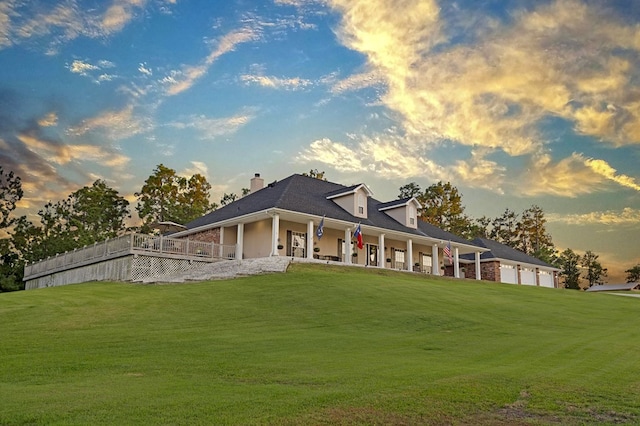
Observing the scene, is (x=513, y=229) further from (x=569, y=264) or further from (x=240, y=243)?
(x=240, y=243)

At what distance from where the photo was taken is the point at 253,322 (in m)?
14.9

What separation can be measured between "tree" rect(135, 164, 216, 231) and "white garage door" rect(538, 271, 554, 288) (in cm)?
3369

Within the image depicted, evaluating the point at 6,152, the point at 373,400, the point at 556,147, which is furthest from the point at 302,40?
the point at 373,400

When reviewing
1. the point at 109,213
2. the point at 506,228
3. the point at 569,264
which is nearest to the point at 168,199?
the point at 109,213

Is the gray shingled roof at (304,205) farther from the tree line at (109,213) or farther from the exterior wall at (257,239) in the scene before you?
the tree line at (109,213)

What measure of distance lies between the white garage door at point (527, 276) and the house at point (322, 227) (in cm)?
1255

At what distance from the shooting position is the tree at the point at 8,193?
166ft

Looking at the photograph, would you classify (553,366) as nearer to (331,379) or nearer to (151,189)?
(331,379)

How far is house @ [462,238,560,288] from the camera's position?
4772 cm

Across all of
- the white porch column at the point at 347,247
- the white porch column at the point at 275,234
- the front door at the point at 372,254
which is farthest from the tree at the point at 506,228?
the white porch column at the point at 275,234

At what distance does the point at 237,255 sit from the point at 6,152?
54.1 feet

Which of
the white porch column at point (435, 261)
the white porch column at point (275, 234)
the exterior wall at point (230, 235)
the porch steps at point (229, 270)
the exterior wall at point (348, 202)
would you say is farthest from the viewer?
the white porch column at point (435, 261)

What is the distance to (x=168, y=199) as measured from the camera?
5625cm

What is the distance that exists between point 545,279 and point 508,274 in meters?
6.72
